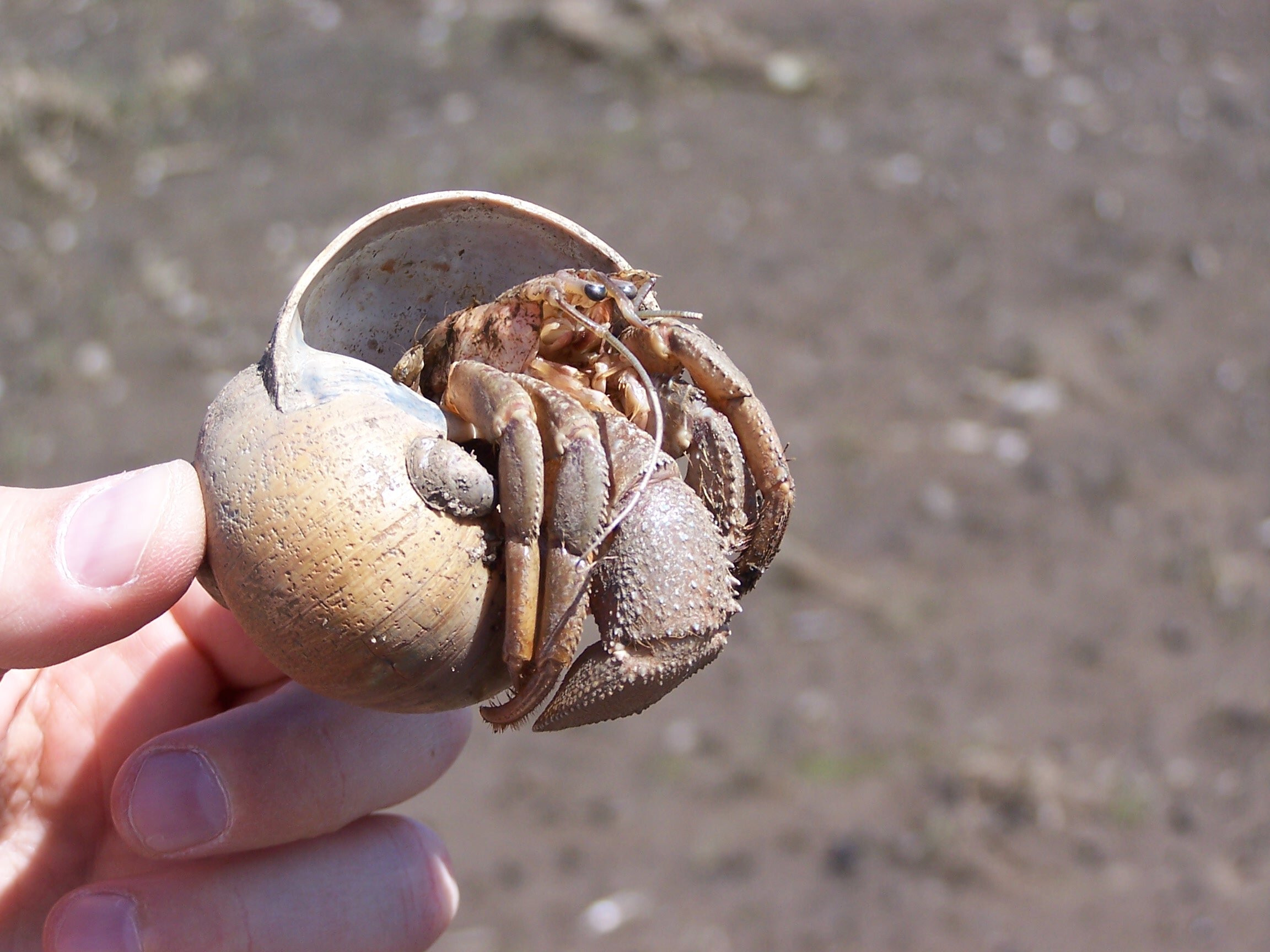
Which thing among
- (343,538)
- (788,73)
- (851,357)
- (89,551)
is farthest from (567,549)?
→ (788,73)

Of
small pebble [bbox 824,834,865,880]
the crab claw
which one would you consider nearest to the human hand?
the crab claw

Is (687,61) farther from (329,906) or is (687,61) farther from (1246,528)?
(329,906)

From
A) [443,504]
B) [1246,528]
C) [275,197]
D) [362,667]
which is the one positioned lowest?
[1246,528]

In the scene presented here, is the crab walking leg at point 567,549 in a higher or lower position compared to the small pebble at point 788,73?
higher

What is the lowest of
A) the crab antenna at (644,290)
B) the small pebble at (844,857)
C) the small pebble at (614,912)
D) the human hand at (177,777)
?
the small pebble at (614,912)

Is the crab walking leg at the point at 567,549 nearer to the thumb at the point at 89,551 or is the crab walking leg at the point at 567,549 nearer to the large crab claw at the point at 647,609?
the large crab claw at the point at 647,609

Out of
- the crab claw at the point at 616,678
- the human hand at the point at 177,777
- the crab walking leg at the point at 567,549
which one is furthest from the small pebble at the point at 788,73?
the crab claw at the point at 616,678

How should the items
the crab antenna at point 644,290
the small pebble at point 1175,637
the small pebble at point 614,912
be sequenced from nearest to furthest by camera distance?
the crab antenna at point 644,290 → the small pebble at point 614,912 → the small pebble at point 1175,637

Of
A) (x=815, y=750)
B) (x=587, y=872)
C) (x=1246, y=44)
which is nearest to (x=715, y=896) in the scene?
(x=587, y=872)
